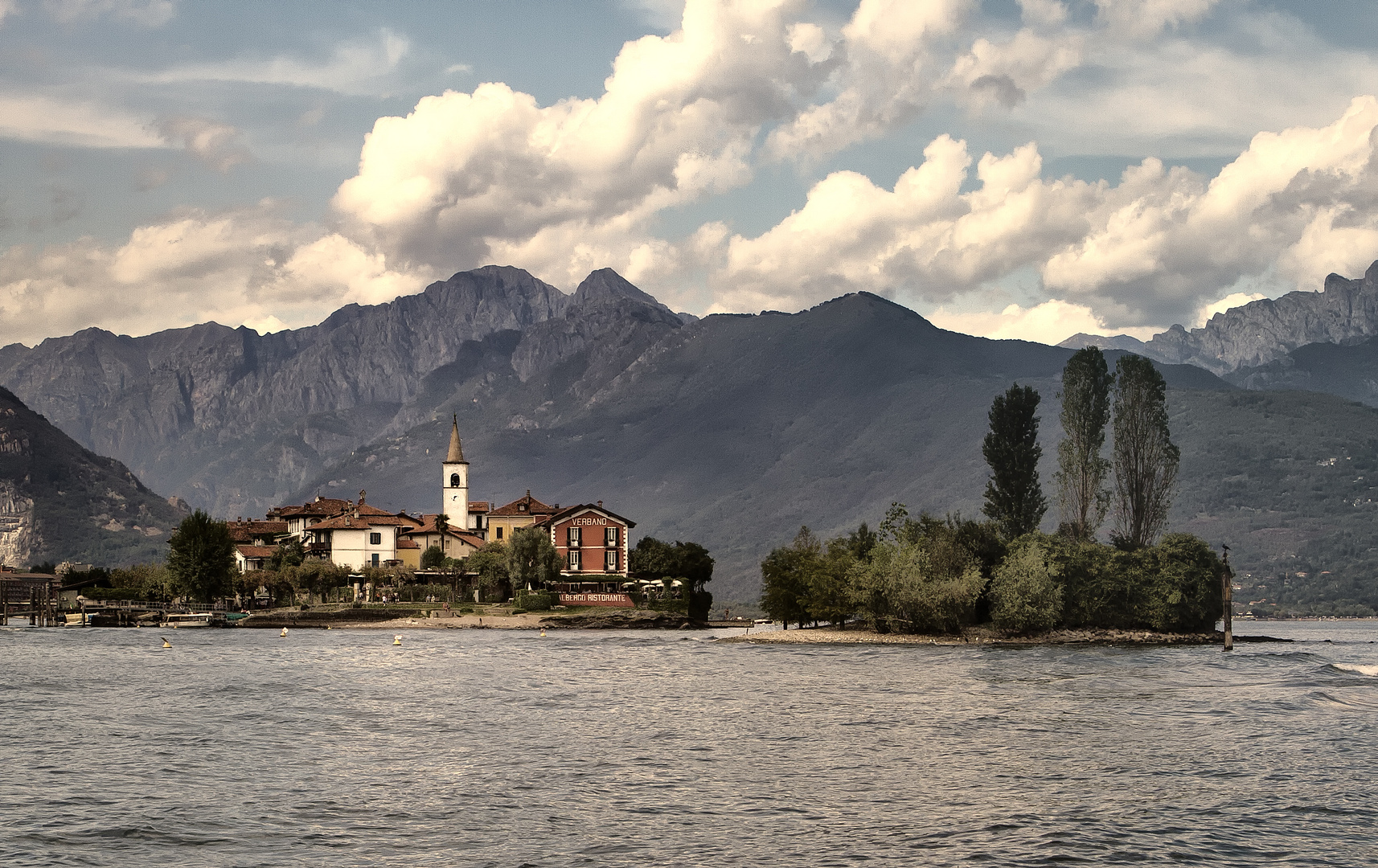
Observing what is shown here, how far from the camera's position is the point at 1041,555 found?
12600 cm

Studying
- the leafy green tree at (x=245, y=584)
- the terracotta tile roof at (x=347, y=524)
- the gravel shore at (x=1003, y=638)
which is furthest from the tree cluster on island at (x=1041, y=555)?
the terracotta tile roof at (x=347, y=524)

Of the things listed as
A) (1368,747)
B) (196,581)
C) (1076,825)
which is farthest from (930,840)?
(196,581)

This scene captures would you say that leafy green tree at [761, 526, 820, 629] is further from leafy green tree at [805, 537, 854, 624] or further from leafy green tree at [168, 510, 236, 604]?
leafy green tree at [168, 510, 236, 604]

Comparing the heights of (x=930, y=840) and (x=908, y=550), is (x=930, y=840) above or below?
below

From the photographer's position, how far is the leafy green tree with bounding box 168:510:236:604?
168 m

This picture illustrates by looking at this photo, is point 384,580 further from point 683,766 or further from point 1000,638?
point 683,766

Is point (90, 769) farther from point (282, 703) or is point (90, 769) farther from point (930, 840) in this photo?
point (930, 840)

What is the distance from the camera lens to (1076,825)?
38688 millimetres

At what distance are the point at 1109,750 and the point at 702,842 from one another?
24.1 m

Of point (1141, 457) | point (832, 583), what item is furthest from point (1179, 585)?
point (832, 583)

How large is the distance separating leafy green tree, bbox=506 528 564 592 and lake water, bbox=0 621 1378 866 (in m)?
82.4

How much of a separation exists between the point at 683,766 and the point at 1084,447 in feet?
370

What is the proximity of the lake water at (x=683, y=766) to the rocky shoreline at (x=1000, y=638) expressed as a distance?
32567 mm

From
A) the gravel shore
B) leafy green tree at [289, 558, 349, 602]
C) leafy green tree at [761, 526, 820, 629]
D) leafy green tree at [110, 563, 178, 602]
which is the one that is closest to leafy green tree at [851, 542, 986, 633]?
the gravel shore
